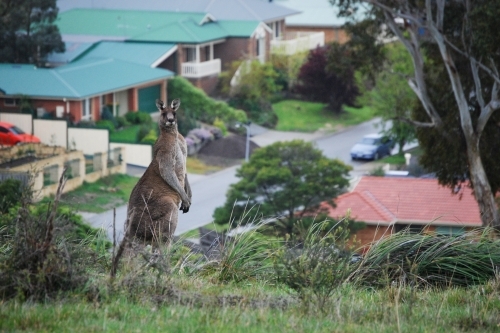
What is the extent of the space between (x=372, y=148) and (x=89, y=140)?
1422 cm

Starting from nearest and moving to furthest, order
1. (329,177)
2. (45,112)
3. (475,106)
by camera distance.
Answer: (475,106) < (329,177) < (45,112)

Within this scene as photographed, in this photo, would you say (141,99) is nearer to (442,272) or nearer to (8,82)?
(8,82)

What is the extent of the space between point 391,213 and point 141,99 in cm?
2661

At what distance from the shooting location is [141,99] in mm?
55594

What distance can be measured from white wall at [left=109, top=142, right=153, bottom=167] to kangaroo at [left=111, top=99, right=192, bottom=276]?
3533cm

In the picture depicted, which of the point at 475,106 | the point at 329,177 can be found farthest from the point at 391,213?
the point at 475,106

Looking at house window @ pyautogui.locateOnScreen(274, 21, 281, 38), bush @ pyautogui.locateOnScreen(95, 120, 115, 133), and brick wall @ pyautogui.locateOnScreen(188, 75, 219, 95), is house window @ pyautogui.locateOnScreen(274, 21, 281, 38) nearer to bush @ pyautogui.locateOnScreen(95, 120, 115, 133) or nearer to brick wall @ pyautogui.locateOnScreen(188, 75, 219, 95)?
brick wall @ pyautogui.locateOnScreen(188, 75, 219, 95)

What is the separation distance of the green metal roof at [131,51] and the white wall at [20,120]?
1087 centimetres

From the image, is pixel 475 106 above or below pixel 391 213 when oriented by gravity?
above

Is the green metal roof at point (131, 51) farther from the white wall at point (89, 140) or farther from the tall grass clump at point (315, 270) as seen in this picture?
the tall grass clump at point (315, 270)

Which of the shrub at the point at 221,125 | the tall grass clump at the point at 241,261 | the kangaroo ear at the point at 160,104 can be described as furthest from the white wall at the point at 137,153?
the kangaroo ear at the point at 160,104

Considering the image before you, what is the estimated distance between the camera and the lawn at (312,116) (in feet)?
187

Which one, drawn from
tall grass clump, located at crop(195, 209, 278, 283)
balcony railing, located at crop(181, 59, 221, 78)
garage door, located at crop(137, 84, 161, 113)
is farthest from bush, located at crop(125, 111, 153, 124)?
tall grass clump, located at crop(195, 209, 278, 283)

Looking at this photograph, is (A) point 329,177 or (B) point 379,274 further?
(A) point 329,177
